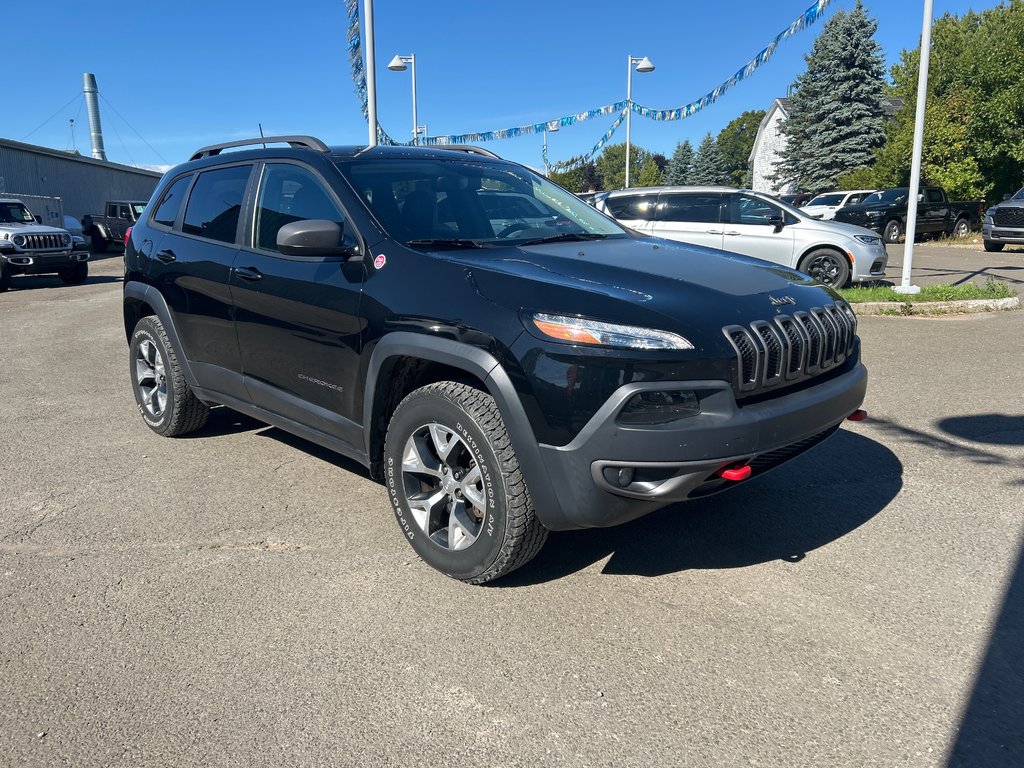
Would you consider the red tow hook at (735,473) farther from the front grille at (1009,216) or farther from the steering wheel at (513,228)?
the front grille at (1009,216)

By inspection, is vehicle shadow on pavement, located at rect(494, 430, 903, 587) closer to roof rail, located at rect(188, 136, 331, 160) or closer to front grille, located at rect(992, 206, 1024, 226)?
roof rail, located at rect(188, 136, 331, 160)

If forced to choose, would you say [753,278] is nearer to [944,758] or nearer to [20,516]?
[944,758]

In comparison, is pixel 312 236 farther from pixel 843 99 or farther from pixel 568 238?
pixel 843 99

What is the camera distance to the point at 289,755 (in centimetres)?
232

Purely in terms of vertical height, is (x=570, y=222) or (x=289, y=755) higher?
(x=570, y=222)

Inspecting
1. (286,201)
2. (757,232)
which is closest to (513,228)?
(286,201)

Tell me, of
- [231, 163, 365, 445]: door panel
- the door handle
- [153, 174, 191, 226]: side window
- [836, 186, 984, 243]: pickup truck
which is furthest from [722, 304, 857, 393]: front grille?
[836, 186, 984, 243]: pickup truck

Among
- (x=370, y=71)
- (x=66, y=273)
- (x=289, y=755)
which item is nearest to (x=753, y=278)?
(x=289, y=755)

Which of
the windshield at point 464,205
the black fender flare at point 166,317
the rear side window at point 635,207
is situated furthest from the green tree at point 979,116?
the black fender flare at point 166,317

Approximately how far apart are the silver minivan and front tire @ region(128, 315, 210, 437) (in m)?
8.67

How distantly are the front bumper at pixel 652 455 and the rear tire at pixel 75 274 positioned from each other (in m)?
17.6

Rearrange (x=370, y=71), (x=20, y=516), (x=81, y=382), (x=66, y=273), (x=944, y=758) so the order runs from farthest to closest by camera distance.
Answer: (x=66, y=273) → (x=370, y=71) → (x=81, y=382) → (x=20, y=516) → (x=944, y=758)

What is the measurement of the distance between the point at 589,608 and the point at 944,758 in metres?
1.26

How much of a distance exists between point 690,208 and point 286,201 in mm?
9696
